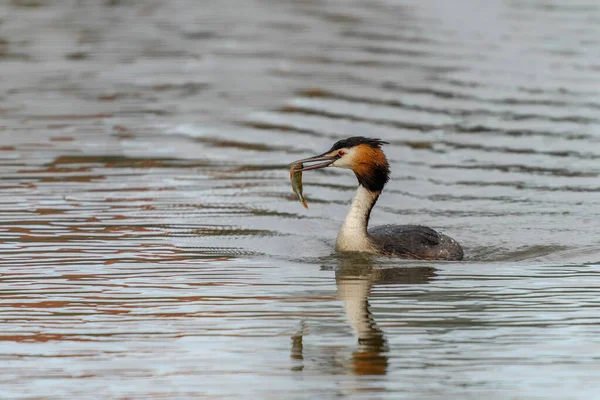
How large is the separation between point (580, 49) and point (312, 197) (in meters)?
13.1

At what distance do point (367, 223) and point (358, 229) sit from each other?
0.34ft

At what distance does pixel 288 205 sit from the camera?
52.8 feet

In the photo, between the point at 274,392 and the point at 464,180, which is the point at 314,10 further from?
the point at 274,392

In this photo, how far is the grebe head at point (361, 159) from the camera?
13.2m

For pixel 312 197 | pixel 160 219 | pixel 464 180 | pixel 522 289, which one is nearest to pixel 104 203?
pixel 160 219

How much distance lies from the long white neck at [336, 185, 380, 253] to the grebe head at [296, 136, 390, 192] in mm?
152

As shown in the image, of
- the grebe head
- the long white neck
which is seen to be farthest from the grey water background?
the grebe head

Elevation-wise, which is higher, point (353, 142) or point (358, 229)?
point (353, 142)

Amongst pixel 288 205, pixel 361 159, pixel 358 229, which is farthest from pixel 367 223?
pixel 288 205

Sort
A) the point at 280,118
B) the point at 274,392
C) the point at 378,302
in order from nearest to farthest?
the point at 274,392
the point at 378,302
the point at 280,118

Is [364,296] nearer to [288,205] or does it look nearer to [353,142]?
[353,142]

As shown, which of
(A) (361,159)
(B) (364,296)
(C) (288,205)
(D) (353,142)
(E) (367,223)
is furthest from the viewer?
(C) (288,205)

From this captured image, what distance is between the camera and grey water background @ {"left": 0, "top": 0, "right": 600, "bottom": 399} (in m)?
8.99

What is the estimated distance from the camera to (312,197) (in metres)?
16.7
